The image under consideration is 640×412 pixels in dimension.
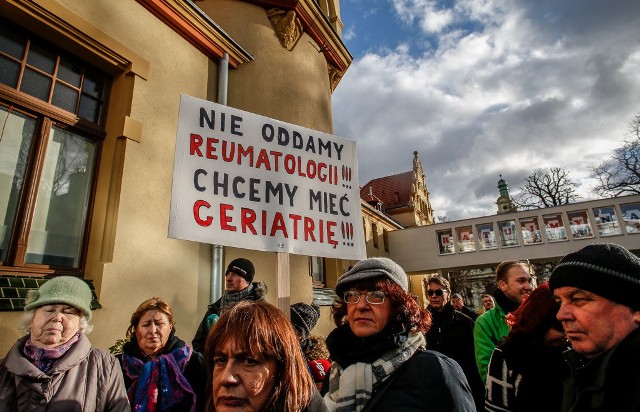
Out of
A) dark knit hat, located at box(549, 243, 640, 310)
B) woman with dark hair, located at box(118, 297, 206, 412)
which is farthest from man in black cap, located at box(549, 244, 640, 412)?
woman with dark hair, located at box(118, 297, 206, 412)

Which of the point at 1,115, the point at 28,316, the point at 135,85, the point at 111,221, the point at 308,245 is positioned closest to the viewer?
the point at 28,316

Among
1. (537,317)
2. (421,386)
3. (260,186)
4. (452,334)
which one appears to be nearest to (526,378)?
(537,317)

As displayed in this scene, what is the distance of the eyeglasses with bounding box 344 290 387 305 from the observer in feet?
5.31

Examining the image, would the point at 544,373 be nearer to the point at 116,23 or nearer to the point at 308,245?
the point at 308,245

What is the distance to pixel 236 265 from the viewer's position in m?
3.24

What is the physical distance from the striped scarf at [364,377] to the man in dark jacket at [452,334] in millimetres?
2294

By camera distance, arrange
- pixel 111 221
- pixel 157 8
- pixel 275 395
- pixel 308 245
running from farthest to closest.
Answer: pixel 157 8, pixel 111 221, pixel 308 245, pixel 275 395

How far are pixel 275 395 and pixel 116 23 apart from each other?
4938mm

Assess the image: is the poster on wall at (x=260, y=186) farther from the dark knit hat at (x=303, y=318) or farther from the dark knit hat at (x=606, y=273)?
the dark knit hat at (x=606, y=273)

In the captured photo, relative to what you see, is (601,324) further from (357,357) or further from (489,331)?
(489,331)

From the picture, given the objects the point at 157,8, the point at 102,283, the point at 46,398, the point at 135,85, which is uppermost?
the point at 157,8

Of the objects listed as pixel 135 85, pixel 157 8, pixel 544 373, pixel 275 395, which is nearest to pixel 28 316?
pixel 275 395

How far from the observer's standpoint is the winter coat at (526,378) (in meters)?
1.70

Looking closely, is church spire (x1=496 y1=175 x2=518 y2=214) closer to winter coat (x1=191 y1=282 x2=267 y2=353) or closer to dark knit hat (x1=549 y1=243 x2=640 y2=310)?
winter coat (x1=191 y1=282 x2=267 y2=353)
